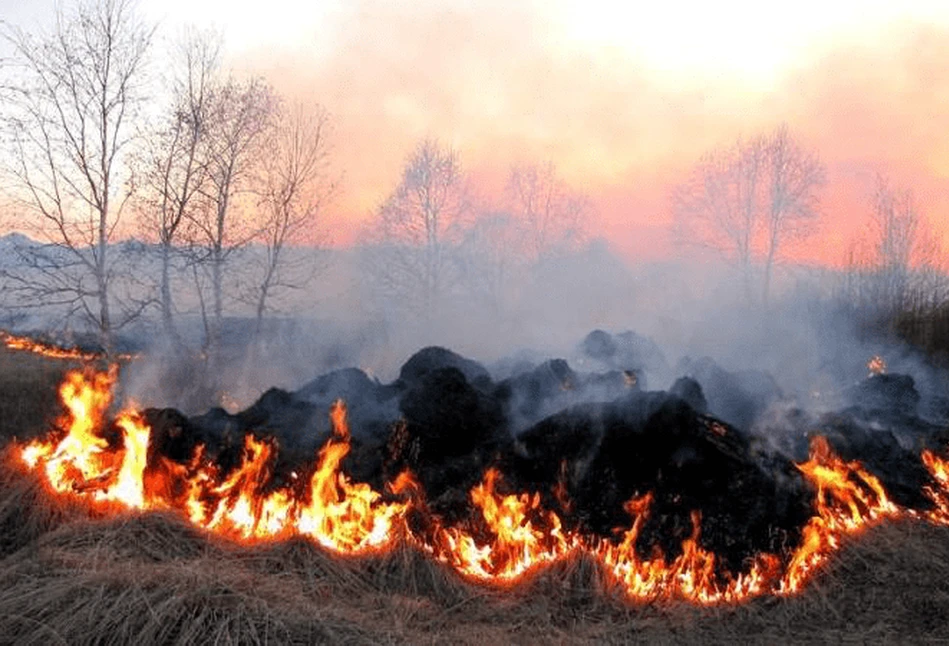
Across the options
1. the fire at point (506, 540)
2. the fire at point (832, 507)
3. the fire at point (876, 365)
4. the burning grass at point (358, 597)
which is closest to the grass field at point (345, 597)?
the burning grass at point (358, 597)

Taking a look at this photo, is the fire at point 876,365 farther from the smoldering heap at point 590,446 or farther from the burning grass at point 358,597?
the burning grass at point 358,597

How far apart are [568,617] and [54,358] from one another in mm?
11717

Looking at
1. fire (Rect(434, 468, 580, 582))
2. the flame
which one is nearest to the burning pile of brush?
fire (Rect(434, 468, 580, 582))

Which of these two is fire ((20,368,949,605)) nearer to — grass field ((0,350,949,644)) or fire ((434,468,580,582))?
fire ((434,468,580,582))

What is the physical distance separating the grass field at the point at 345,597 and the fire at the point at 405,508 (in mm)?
206

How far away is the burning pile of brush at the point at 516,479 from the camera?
18.7 feet

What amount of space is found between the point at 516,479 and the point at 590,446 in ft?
2.21

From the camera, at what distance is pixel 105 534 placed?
5355mm

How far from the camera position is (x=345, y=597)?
502 centimetres

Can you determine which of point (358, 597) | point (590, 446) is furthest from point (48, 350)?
point (590, 446)

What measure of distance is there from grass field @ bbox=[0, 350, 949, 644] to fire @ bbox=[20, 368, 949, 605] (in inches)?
8.1

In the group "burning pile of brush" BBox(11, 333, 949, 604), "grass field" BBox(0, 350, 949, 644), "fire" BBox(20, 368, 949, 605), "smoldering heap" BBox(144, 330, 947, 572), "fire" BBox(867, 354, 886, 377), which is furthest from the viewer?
"fire" BBox(867, 354, 886, 377)

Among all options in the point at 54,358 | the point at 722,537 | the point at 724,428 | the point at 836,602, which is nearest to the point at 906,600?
the point at 836,602

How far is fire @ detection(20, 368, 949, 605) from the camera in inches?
218
